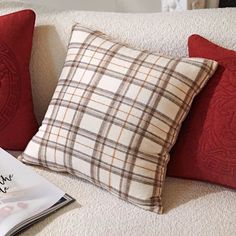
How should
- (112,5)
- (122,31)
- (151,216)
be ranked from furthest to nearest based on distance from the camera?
(112,5) < (122,31) < (151,216)

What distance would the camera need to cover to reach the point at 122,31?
1.32 metres

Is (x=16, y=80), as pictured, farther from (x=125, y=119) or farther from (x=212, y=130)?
(x=212, y=130)

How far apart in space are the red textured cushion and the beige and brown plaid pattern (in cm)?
4

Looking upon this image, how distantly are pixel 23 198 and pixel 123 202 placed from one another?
28cm

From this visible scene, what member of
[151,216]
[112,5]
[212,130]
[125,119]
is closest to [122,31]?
[125,119]

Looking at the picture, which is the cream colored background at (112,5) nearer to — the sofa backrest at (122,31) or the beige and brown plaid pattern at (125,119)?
the sofa backrest at (122,31)

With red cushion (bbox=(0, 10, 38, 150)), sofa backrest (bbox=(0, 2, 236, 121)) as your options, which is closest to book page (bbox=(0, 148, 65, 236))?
red cushion (bbox=(0, 10, 38, 150))

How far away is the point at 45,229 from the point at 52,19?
0.74m

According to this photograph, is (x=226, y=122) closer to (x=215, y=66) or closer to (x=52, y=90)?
(x=215, y=66)

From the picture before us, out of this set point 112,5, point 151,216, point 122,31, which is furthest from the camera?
point 112,5

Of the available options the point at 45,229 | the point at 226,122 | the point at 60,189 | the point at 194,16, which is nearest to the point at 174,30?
the point at 194,16

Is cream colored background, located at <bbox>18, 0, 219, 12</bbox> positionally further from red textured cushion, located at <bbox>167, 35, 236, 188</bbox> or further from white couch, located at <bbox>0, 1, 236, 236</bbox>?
red textured cushion, located at <bbox>167, 35, 236, 188</bbox>

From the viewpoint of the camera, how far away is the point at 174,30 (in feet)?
4.15

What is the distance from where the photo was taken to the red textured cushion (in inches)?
42.3
